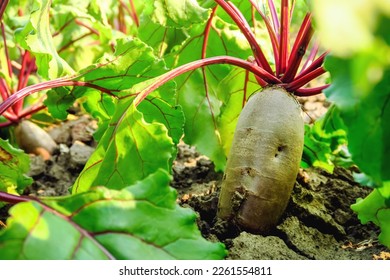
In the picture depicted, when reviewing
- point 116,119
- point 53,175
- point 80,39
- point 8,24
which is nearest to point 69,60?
point 80,39

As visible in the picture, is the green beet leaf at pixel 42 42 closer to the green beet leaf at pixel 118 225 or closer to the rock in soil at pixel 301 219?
the rock in soil at pixel 301 219

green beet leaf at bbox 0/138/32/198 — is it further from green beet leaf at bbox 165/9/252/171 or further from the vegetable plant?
green beet leaf at bbox 165/9/252/171

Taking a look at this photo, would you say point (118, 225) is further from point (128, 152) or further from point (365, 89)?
point (365, 89)

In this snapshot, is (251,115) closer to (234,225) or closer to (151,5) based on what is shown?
(234,225)

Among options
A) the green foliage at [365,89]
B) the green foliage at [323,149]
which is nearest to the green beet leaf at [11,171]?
the green foliage at [323,149]

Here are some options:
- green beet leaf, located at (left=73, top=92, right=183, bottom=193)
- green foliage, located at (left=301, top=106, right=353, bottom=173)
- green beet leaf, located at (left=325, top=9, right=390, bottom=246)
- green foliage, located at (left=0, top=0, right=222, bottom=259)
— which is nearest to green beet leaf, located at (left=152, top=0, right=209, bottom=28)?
green foliage, located at (left=0, top=0, right=222, bottom=259)

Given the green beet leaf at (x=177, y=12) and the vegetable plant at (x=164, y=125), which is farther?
the green beet leaf at (x=177, y=12)

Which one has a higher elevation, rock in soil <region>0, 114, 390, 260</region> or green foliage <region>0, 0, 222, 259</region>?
green foliage <region>0, 0, 222, 259</region>

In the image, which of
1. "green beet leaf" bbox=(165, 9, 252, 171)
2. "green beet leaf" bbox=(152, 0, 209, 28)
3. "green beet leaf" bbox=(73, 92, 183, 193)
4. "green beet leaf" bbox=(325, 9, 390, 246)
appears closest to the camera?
"green beet leaf" bbox=(325, 9, 390, 246)
